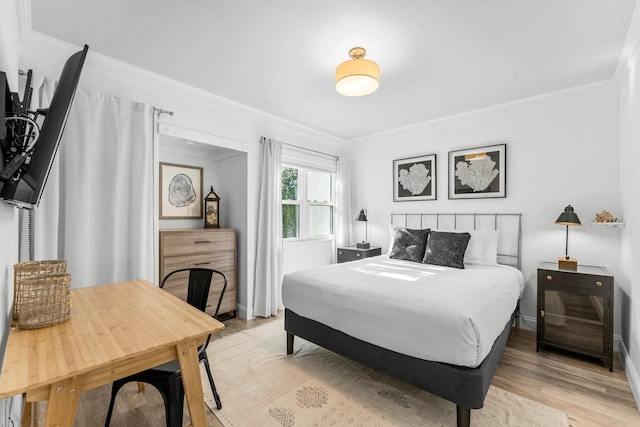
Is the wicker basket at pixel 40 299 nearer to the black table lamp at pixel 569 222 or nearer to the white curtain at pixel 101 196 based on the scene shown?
the white curtain at pixel 101 196

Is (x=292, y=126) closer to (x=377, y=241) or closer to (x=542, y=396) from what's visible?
(x=377, y=241)

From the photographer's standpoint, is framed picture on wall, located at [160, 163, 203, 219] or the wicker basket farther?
framed picture on wall, located at [160, 163, 203, 219]

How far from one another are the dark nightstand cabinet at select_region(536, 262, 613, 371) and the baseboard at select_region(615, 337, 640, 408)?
11cm

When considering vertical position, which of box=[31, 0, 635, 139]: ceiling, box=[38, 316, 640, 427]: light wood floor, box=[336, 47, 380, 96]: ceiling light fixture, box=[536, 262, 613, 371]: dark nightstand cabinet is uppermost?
box=[31, 0, 635, 139]: ceiling

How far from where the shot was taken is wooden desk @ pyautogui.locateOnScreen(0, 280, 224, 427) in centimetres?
94

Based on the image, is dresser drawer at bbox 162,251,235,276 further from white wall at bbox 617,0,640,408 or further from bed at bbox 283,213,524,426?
white wall at bbox 617,0,640,408

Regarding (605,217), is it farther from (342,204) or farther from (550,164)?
(342,204)

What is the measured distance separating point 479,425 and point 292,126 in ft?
12.6

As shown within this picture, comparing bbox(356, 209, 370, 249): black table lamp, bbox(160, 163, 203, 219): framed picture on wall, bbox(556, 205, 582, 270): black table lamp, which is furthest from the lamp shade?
bbox(160, 163, 203, 219): framed picture on wall

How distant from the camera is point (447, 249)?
327cm

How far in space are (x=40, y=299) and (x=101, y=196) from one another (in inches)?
62.6

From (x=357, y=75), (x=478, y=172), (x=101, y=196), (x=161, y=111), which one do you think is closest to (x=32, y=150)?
(x=101, y=196)

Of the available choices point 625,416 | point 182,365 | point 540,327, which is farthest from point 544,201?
point 182,365

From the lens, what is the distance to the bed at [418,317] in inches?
67.4
